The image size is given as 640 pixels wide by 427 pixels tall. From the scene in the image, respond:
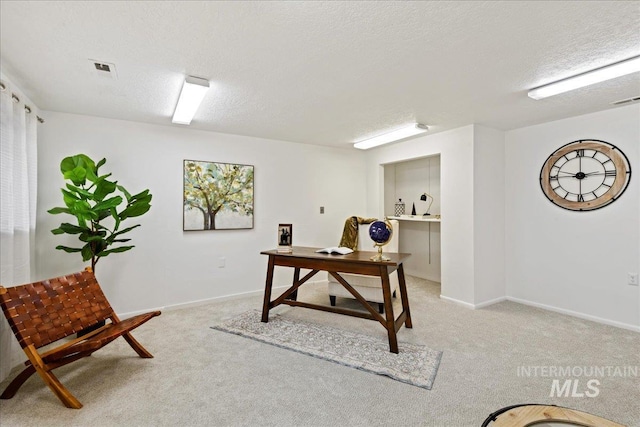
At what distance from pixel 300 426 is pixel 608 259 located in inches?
143

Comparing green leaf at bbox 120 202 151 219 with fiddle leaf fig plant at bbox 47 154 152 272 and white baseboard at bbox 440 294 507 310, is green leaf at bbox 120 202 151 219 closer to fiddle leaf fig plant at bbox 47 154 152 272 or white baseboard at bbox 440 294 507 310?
fiddle leaf fig plant at bbox 47 154 152 272

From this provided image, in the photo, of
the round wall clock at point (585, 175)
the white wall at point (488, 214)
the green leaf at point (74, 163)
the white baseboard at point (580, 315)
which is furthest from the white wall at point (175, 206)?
the round wall clock at point (585, 175)

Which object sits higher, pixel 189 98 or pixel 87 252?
pixel 189 98

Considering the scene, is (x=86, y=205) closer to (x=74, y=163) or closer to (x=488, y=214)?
(x=74, y=163)

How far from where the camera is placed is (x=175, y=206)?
3920mm

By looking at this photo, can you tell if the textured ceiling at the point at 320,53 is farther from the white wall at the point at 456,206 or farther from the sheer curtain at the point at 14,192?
the white wall at the point at 456,206

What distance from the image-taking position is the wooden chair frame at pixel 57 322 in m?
1.93

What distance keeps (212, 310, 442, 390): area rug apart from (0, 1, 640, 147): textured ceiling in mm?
2254

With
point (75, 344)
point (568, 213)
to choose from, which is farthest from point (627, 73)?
point (75, 344)

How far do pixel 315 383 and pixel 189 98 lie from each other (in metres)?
2.58

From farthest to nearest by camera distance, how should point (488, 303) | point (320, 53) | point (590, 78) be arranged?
point (488, 303), point (590, 78), point (320, 53)

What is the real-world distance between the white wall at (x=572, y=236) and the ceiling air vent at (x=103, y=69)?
176 inches

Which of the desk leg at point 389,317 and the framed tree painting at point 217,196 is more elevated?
the framed tree painting at point 217,196

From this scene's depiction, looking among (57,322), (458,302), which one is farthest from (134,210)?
(458,302)
